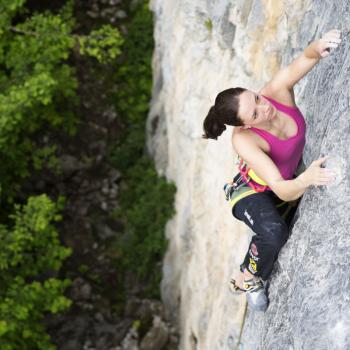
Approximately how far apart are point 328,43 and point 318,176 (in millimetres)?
1133

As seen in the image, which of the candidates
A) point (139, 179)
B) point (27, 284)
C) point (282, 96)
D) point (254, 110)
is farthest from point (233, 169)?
point (139, 179)

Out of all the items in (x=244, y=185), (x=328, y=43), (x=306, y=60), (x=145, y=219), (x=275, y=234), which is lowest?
(x=145, y=219)

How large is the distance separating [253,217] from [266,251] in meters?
0.32

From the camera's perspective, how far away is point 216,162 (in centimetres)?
886

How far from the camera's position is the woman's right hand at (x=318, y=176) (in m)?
3.72

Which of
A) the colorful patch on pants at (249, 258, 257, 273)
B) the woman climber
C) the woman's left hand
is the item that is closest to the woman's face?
the woman climber

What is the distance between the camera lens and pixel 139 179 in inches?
573

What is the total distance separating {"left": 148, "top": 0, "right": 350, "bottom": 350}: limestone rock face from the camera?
3.72m

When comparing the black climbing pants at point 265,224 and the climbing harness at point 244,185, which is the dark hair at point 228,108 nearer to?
the climbing harness at point 244,185

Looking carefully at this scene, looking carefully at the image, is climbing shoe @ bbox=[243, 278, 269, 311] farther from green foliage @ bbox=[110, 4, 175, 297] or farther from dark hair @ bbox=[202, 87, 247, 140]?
green foliage @ bbox=[110, 4, 175, 297]

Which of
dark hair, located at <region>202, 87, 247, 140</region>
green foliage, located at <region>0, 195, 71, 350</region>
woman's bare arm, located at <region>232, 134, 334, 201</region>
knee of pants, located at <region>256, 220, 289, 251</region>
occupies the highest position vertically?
dark hair, located at <region>202, 87, 247, 140</region>

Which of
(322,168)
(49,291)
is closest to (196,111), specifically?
(49,291)

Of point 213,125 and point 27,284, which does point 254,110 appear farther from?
point 27,284

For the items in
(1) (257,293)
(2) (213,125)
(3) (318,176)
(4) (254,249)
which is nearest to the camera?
(3) (318,176)
